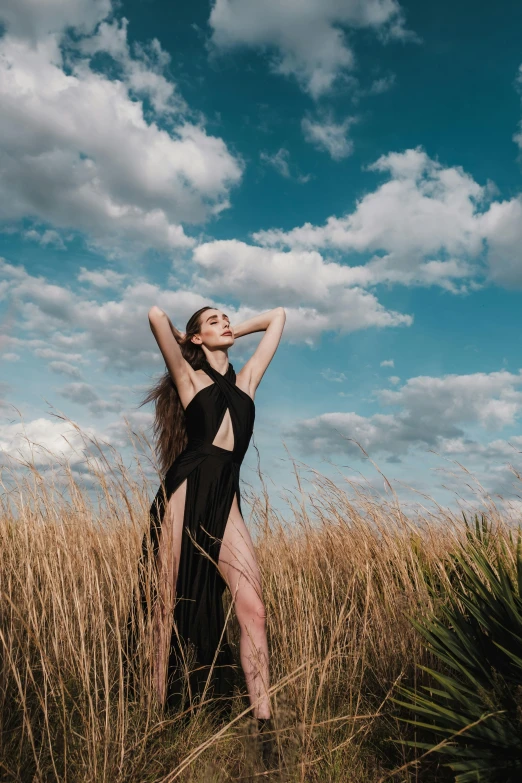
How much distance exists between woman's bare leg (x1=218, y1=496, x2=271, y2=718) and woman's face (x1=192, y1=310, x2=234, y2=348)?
105 centimetres

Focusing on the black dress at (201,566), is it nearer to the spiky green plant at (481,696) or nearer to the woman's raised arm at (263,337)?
the woman's raised arm at (263,337)

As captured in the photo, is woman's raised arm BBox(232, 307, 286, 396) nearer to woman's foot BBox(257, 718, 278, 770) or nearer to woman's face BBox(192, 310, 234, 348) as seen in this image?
woman's face BBox(192, 310, 234, 348)

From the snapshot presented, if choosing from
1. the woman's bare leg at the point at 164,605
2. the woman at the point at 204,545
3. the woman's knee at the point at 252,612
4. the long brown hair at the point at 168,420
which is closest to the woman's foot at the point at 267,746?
the woman at the point at 204,545

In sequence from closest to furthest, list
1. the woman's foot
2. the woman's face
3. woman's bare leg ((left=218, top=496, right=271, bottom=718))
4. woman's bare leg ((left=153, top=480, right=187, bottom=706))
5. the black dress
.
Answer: the woman's foot → woman's bare leg ((left=218, top=496, right=271, bottom=718)) → woman's bare leg ((left=153, top=480, right=187, bottom=706)) → the black dress → the woman's face

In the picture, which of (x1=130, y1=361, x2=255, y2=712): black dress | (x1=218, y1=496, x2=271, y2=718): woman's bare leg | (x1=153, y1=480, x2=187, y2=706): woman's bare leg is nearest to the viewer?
(x1=218, y1=496, x2=271, y2=718): woman's bare leg

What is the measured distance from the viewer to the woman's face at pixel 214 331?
3.58 m

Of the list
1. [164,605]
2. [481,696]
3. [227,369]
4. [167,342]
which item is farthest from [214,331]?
[481,696]

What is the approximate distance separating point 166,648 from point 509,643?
1.47 metres

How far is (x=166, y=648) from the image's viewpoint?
2662 mm

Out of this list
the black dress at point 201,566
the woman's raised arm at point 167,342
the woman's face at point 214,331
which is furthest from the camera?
the woman's face at point 214,331

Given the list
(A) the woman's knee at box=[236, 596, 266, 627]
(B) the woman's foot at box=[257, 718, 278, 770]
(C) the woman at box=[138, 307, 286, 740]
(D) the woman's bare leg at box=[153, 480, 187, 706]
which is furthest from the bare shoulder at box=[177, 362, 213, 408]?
(B) the woman's foot at box=[257, 718, 278, 770]

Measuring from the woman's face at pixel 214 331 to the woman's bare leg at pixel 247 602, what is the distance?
1.05m

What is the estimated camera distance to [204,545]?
9.84 feet

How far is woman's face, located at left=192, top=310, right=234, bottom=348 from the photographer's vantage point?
3.58m
